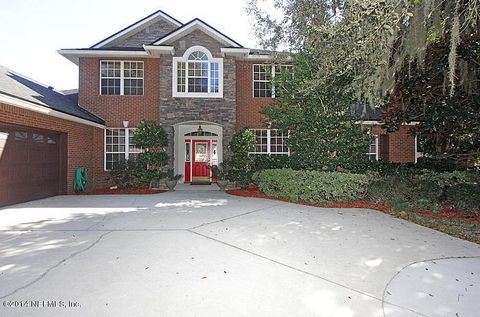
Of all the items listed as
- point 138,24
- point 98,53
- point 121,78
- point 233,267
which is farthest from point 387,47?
point 138,24

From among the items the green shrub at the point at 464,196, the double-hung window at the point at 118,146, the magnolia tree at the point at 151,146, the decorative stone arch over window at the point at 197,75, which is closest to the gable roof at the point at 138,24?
the decorative stone arch over window at the point at 197,75

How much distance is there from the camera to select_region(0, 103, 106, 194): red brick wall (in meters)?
8.46

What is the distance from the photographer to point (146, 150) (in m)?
12.7

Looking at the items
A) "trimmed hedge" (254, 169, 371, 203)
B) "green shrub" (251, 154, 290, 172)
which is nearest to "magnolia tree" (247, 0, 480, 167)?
"trimmed hedge" (254, 169, 371, 203)

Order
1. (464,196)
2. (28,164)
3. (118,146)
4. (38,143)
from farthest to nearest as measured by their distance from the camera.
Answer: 1. (118,146)
2. (38,143)
3. (28,164)
4. (464,196)

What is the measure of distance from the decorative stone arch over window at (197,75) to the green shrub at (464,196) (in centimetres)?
952

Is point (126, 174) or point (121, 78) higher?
point (121, 78)

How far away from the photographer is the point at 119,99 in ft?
45.2

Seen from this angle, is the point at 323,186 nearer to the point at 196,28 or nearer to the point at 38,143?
the point at 196,28

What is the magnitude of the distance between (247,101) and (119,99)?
6101 mm

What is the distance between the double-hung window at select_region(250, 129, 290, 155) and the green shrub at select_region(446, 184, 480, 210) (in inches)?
289

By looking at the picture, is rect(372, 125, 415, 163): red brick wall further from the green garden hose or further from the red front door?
the green garden hose

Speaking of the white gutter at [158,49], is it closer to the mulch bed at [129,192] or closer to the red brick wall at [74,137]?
the red brick wall at [74,137]

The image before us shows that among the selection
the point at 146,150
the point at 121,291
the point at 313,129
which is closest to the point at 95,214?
the point at 121,291
